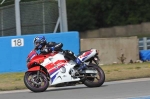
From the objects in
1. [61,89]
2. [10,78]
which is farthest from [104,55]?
[61,89]

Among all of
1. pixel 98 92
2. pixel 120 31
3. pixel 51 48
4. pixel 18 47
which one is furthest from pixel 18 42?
pixel 120 31

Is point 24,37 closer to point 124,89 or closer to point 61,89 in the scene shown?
point 61,89

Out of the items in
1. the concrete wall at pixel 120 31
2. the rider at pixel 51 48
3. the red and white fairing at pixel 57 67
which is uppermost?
the concrete wall at pixel 120 31

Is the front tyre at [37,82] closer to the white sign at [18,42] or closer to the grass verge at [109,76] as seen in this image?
the grass verge at [109,76]

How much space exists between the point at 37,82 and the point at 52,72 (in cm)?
47

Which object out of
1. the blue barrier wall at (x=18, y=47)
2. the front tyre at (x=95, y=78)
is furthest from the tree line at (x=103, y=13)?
the front tyre at (x=95, y=78)

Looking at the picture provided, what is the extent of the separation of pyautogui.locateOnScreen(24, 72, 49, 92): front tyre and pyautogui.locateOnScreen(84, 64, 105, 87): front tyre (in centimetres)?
112

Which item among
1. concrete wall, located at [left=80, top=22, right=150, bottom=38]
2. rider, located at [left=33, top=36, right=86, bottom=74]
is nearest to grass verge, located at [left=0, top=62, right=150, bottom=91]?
rider, located at [left=33, top=36, right=86, bottom=74]

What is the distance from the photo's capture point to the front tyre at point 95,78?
43.4ft

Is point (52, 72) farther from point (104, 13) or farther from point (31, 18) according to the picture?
point (104, 13)

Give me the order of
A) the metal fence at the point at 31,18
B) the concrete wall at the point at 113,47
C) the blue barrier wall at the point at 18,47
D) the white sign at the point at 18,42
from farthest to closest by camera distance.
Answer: the metal fence at the point at 31,18 < the concrete wall at the point at 113,47 < the white sign at the point at 18,42 < the blue barrier wall at the point at 18,47

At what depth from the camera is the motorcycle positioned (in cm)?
1305

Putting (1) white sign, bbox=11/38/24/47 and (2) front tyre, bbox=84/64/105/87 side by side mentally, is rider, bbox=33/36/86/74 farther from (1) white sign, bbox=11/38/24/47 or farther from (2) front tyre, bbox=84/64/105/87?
(1) white sign, bbox=11/38/24/47

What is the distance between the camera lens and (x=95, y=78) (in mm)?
13414
